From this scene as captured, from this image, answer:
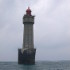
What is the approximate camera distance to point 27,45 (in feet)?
310

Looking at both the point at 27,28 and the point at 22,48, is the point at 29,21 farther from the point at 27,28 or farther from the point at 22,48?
the point at 22,48

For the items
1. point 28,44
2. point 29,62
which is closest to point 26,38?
point 28,44

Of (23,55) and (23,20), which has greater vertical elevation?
(23,20)

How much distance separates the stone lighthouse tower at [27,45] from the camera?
9319cm

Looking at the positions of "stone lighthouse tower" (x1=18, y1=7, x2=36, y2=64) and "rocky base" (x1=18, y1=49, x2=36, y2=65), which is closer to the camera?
"rocky base" (x1=18, y1=49, x2=36, y2=65)

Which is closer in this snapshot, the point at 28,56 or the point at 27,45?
the point at 28,56

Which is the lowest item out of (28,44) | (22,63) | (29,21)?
(22,63)

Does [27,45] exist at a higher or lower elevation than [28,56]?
higher

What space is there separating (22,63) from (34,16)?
17044 mm

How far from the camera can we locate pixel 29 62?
93.2 metres

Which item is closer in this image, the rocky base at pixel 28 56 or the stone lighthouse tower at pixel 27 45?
the rocky base at pixel 28 56

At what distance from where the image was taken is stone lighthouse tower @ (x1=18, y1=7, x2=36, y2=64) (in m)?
93.2

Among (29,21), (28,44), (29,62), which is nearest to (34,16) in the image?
(29,21)

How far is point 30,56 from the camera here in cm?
9331
